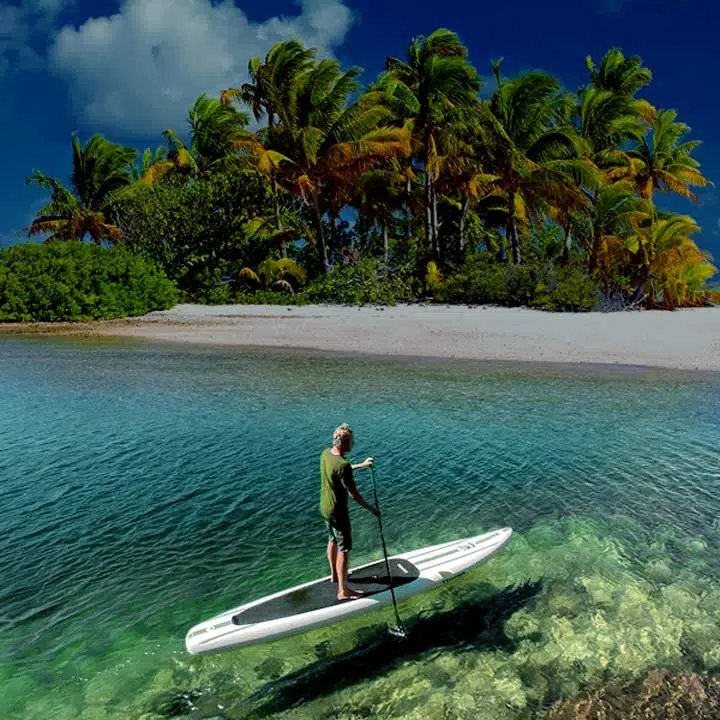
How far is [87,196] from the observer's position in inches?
1852

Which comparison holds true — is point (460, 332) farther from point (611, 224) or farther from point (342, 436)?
point (342, 436)

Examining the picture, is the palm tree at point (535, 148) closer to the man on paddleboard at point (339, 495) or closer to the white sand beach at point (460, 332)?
the white sand beach at point (460, 332)

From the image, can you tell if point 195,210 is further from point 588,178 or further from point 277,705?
point 277,705

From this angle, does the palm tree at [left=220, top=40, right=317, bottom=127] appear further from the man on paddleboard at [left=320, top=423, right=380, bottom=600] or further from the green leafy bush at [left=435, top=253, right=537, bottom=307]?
the man on paddleboard at [left=320, top=423, right=380, bottom=600]

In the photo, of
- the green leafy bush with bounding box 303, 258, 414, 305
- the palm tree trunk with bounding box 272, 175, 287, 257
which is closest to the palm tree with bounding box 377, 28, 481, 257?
the green leafy bush with bounding box 303, 258, 414, 305

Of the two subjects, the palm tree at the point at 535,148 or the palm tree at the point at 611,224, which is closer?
the palm tree at the point at 611,224

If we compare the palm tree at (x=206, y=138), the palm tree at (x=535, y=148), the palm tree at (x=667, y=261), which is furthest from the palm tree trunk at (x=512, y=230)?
the palm tree at (x=206, y=138)

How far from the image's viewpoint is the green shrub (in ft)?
106

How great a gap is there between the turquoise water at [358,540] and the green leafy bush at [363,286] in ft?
65.0

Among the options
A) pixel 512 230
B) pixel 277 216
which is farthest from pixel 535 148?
pixel 277 216

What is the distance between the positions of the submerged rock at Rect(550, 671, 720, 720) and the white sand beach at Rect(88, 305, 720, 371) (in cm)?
1627

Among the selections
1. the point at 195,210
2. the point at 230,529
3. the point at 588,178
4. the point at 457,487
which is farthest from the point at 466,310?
the point at 230,529

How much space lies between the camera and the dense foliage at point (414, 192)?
117ft

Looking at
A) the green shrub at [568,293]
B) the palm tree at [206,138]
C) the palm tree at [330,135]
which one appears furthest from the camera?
the palm tree at [206,138]
